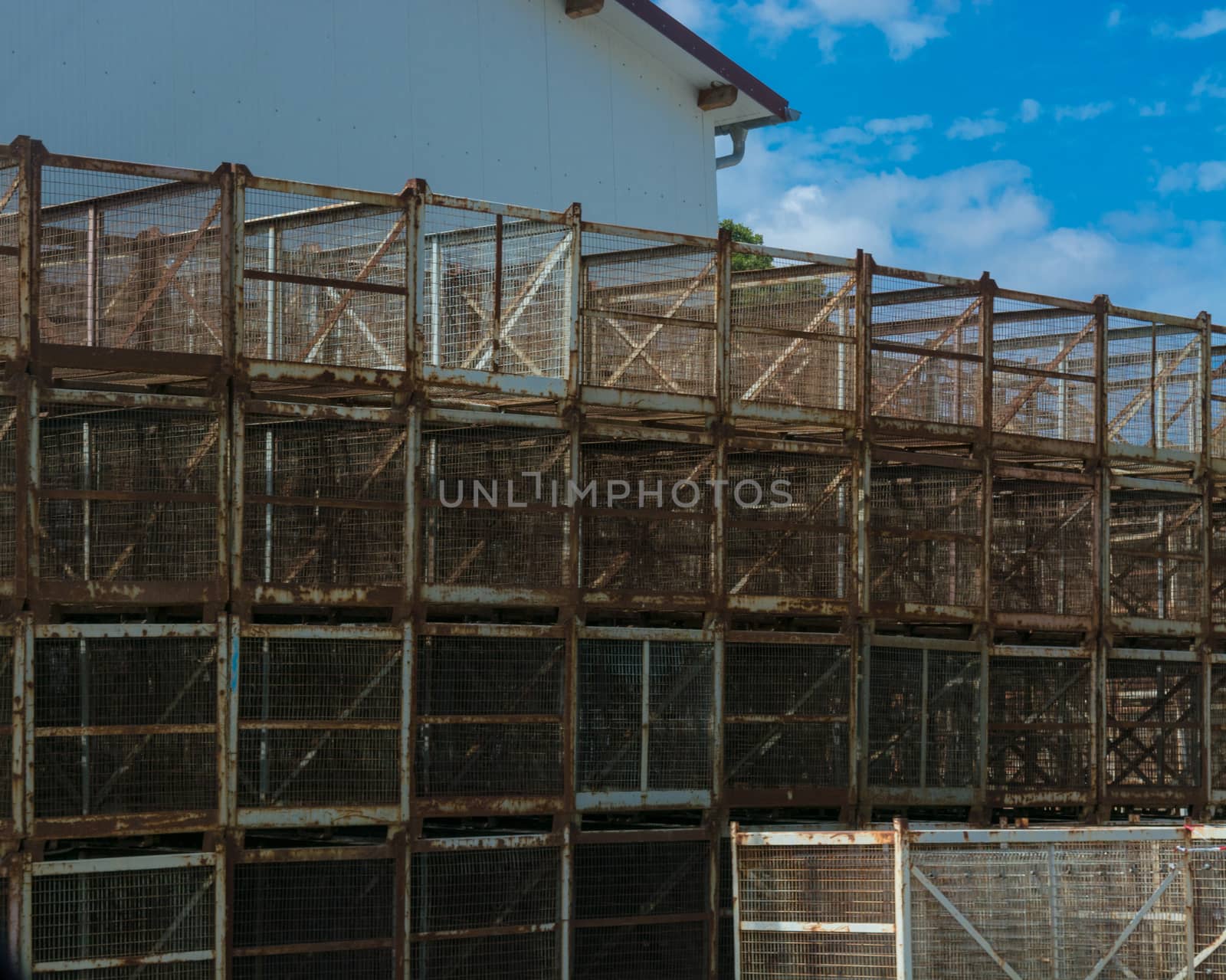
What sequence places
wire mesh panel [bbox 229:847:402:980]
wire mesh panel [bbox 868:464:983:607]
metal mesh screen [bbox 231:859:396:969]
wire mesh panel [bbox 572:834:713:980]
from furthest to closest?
wire mesh panel [bbox 868:464:983:607] → wire mesh panel [bbox 572:834:713:980] → metal mesh screen [bbox 231:859:396:969] → wire mesh panel [bbox 229:847:402:980]

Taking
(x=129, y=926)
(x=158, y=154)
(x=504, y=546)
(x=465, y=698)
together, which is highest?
(x=158, y=154)

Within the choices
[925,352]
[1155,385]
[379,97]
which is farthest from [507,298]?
[1155,385]

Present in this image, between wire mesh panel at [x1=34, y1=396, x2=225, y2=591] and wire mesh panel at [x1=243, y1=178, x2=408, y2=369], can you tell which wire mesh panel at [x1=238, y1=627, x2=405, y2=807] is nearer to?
wire mesh panel at [x1=34, y1=396, x2=225, y2=591]

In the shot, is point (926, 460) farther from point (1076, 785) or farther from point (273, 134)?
point (273, 134)

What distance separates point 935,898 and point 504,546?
467 cm

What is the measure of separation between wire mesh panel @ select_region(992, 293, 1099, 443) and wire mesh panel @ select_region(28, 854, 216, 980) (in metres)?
9.30

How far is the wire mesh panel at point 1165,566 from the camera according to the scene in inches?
705

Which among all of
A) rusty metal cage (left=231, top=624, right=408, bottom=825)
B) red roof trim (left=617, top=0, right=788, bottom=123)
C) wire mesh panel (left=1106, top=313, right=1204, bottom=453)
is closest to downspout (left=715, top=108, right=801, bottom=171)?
red roof trim (left=617, top=0, right=788, bottom=123)

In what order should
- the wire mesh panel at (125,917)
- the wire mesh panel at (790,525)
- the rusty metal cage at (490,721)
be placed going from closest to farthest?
1. the wire mesh panel at (125,917)
2. the rusty metal cage at (490,721)
3. the wire mesh panel at (790,525)

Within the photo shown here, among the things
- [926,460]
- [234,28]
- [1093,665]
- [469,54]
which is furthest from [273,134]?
[1093,665]

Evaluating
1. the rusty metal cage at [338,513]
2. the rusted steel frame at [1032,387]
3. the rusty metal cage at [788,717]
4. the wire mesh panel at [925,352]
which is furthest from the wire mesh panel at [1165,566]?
the rusty metal cage at [338,513]

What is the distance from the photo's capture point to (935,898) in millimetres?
12266

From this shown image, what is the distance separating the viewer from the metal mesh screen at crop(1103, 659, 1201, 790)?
697 inches

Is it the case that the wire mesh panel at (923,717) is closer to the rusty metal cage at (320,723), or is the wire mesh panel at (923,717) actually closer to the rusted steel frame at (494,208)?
the rusty metal cage at (320,723)
